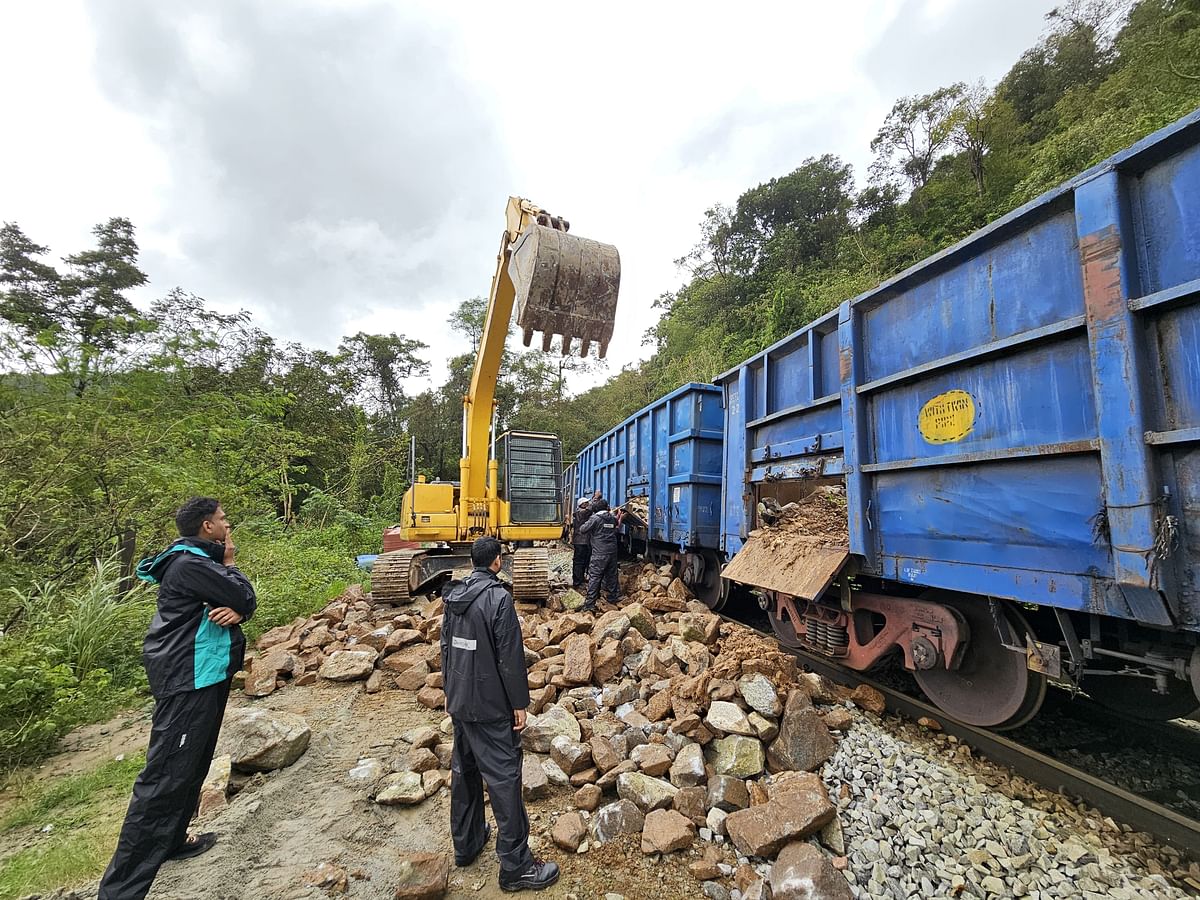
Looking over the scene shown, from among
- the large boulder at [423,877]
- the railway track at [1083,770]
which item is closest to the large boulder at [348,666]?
the large boulder at [423,877]

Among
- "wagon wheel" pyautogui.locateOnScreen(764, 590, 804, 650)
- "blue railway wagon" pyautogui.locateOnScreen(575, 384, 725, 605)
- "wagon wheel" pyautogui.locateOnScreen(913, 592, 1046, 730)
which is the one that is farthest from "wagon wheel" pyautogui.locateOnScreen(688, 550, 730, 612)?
"wagon wheel" pyautogui.locateOnScreen(913, 592, 1046, 730)

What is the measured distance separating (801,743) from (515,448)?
235 inches

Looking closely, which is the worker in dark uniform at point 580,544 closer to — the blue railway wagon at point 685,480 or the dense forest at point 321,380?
the blue railway wagon at point 685,480

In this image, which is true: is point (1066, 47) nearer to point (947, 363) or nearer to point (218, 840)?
point (947, 363)

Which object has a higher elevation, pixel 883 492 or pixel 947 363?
pixel 947 363

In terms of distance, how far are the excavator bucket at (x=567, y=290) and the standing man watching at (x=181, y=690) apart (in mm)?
2529

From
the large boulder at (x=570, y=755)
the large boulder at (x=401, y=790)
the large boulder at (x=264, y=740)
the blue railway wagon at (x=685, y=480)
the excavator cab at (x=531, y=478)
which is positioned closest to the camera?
the large boulder at (x=401, y=790)

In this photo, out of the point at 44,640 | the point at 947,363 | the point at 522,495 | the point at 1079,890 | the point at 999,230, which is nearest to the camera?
the point at 1079,890


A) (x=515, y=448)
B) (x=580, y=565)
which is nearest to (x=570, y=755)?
(x=580, y=565)

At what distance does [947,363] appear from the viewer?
281 cm

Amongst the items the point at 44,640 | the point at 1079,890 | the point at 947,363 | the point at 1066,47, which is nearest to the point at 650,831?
the point at 1079,890

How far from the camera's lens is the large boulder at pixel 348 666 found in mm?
4338

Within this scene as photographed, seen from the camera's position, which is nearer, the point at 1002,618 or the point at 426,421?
the point at 1002,618

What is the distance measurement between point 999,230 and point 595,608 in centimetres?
535
